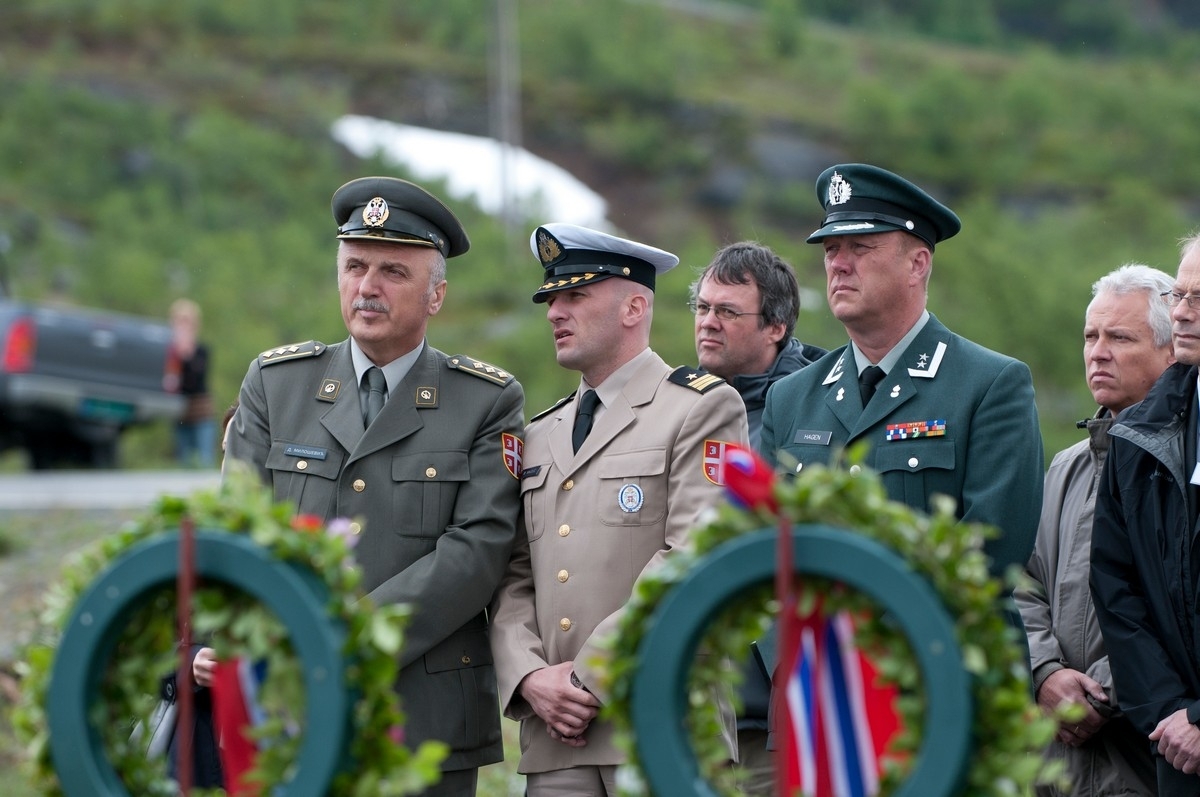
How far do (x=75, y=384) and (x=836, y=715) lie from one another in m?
12.0

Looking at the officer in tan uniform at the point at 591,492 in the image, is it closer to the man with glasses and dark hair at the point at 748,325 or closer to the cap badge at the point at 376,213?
the cap badge at the point at 376,213

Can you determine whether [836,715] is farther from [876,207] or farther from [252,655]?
[876,207]

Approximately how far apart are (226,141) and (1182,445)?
28.5 metres

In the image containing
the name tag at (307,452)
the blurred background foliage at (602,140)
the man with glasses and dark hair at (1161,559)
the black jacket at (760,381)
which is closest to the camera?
the man with glasses and dark hair at (1161,559)

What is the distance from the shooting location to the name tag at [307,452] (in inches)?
143

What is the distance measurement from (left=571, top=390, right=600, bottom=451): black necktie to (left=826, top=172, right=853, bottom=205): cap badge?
2.57 ft

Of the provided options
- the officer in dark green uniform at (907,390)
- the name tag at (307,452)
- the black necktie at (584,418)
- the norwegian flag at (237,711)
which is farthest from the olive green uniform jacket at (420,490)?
the norwegian flag at (237,711)

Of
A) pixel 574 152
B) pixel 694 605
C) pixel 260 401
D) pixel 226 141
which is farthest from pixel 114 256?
pixel 694 605

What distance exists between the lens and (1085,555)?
3887 mm

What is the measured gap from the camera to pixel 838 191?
3.80m

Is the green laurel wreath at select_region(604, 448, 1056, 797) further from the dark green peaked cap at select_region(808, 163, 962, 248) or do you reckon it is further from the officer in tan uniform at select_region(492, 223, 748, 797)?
the dark green peaked cap at select_region(808, 163, 962, 248)

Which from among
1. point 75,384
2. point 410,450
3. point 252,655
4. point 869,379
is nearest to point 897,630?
point 252,655

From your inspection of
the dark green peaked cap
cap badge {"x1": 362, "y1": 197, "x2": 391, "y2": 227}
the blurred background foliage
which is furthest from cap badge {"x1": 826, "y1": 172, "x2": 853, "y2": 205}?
the blurred background foliage

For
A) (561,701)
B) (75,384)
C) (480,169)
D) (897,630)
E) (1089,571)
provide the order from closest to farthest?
(897,630) → (561,701) → (1089,571) → (75,384) → (480,169)
